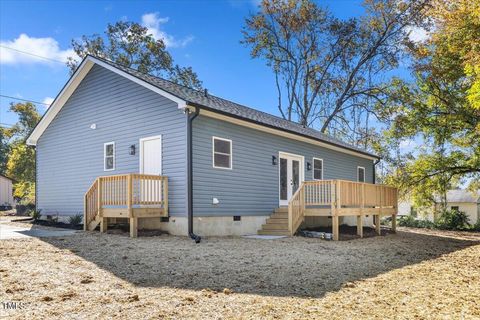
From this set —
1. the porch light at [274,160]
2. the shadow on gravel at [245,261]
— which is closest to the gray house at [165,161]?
the porch light at [274,160]

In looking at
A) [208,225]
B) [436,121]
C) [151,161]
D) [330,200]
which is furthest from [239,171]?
[436,121]

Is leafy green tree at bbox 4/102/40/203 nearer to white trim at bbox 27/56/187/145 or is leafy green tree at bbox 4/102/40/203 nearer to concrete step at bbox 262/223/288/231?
white trim at bbox 27/56/187/145

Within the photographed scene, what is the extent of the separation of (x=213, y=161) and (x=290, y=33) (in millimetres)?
18515

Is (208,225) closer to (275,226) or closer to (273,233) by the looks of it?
(273,233)

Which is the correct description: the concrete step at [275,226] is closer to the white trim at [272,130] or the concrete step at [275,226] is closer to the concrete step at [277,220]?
the concrete step at [277,220]

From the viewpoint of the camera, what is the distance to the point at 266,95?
29.7 meters

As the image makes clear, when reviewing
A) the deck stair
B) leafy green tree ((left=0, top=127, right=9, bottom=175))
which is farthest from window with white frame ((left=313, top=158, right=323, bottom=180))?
leafy green tree ((left=0, top=127, right=9, bottom=175))

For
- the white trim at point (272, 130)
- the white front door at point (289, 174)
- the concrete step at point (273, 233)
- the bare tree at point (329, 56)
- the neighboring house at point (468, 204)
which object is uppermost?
the bare tree at point (329, 56)

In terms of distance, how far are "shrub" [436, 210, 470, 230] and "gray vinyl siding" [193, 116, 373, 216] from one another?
9.91 m

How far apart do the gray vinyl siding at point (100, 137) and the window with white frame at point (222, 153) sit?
1.10 m

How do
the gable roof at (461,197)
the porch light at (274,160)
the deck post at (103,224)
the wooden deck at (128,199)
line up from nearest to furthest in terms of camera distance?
1. the wooden deck at (128,199)
2. the deck post at (103,224)
3. the porch light at (274,160)
4. the gable roof at (461,197)

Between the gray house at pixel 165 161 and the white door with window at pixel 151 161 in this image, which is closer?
the white door with window at pixel 151 161

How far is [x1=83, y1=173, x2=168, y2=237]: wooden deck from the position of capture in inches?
379

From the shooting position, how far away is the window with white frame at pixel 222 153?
11086 mm
